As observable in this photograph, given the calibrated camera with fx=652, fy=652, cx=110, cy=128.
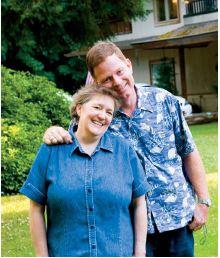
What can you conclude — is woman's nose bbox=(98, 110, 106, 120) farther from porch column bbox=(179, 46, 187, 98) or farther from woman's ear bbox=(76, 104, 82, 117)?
porch column bbox=(179, 46, 187, 98)

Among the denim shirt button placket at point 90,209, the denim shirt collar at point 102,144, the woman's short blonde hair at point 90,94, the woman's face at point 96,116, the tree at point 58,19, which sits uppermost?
the woman's short blonde hair at point 90,94

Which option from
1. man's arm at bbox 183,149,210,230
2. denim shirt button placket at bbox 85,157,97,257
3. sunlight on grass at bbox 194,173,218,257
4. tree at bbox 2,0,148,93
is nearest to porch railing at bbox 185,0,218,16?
tree at bbox 2,0,148,93

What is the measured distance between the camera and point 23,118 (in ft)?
35.3

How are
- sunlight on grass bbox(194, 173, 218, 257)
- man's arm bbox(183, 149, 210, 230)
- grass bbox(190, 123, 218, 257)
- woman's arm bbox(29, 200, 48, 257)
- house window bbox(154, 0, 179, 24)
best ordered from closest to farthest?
woman's arm bbox(29, 200, 48, 257) → man's arm bbox(183, 149, 210, 230) → sunlight on grass bbox(194, 173, 218, 257) → grass bbox(190, 123, 218, 257) → house window bbox(154, 0, 179, 24)

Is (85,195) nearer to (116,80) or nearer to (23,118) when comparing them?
(116,80)

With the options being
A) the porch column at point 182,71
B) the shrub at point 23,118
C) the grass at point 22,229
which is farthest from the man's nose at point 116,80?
the porch column at point 182,71

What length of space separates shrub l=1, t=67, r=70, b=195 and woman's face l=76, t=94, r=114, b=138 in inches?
275

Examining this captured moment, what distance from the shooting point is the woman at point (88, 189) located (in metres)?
2.53

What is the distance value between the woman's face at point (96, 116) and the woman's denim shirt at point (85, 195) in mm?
60

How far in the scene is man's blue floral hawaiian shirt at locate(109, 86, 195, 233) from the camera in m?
3.00

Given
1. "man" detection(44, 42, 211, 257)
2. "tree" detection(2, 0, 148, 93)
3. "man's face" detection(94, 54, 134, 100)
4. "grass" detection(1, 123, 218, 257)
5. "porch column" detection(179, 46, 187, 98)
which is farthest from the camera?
"porch column" detection(179, 46, 187, 98)

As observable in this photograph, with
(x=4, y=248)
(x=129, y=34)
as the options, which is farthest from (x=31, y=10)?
(x=129, y=34)

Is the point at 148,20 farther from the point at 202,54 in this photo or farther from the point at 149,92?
the point at 149,92

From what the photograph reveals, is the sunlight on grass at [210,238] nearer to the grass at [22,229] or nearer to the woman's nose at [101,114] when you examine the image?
the grass at [22,229]
